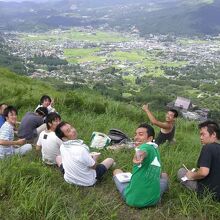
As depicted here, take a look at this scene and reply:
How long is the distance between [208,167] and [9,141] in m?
2.95

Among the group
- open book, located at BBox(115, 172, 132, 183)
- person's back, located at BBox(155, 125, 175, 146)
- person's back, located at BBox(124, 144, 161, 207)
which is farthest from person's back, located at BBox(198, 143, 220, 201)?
person's back, located at BBox(155, 125, 175, 146)

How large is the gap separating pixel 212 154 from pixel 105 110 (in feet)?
20.1

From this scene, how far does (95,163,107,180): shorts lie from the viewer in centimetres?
583

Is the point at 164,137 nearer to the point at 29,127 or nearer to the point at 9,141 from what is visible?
the point at 29,127

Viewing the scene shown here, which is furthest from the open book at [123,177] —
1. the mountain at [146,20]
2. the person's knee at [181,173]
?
the mountain at [146,20]

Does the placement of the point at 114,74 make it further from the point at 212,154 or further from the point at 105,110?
the point at 212,154

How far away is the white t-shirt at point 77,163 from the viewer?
550 centimetres

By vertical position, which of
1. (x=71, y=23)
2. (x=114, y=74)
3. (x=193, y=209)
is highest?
(x=193, y=209)

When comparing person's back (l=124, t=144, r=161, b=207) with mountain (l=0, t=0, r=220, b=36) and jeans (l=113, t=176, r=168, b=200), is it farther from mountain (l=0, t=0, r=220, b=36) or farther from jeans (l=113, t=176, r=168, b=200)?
mountain (l=0, t=0, r=220, b=36)

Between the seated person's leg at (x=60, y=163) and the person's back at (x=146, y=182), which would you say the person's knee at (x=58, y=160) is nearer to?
the seated person's leg at (x=60, y=163)

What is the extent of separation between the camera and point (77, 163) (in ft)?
18.1

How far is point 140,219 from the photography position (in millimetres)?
4969

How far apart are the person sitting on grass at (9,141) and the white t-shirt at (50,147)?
420mm

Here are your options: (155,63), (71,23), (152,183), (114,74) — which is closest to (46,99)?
(152,183)
